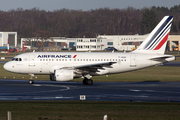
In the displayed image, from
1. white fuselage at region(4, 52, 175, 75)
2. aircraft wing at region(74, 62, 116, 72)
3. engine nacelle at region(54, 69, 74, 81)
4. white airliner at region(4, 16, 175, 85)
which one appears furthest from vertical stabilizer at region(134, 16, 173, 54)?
engine nacelle at region(54, 69, 74, 81)

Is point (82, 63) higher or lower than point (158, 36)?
lower

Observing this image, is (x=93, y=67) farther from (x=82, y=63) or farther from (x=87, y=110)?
(x=87, y=110)

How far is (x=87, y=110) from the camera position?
21875 millimetres

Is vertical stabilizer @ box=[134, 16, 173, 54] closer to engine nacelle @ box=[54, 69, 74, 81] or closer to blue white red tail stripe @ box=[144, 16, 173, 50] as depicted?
blue white red tail stripe @ box=[144, 16, 173, 50]

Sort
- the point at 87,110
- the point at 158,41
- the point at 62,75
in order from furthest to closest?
1. the point at 158,41
2. the point at 62,75
3. the point at 87,110

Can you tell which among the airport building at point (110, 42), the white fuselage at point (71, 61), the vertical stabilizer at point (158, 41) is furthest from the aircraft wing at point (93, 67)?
the airport building at point (110, 42)

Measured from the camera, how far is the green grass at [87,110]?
776 inches

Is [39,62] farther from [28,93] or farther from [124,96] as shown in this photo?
[124,96]

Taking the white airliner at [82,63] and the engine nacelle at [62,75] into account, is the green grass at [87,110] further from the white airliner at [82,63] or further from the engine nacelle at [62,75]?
the white airliner at [82,63]

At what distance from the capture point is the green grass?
776 inches

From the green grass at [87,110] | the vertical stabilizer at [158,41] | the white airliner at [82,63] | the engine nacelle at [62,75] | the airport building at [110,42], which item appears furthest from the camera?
the airport building at [110,42]

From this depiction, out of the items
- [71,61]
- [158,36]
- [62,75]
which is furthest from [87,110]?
[158,36]

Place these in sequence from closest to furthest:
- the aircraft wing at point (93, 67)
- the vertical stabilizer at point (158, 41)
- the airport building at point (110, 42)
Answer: the aircraft wing at point (93, 67) → the vertical stabilizer at point (158, 41) → the airport building at point (110, 42)

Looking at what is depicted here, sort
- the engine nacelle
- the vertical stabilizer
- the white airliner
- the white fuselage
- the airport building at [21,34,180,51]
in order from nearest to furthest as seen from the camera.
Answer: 1. the engine nacelle
2. the white airliner
3. the white fuselage
4. the vertical stabilizer
5. the airport building at [21,34,180,51]
